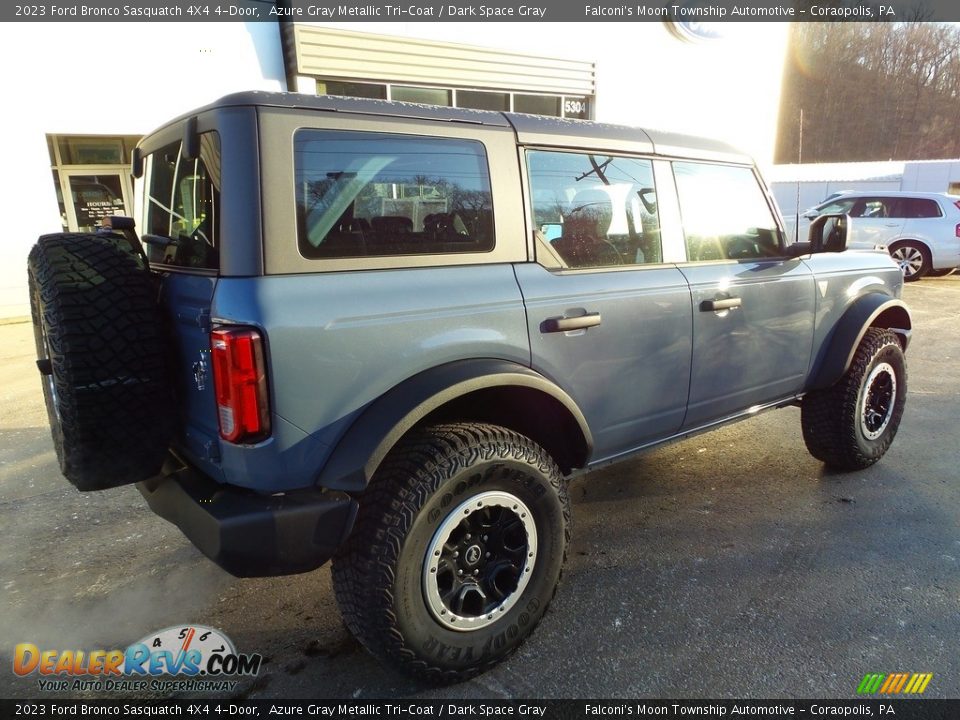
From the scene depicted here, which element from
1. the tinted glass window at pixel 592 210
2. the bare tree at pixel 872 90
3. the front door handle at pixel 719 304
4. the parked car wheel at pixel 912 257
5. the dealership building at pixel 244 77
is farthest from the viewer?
the bare tree at pixel 872 90

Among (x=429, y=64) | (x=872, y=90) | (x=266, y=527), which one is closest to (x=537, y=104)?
(x=429, y=64)

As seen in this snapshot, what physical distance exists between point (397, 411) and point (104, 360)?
0.91 meters

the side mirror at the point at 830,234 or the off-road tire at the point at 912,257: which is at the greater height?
the side mirror at the point at 830,234

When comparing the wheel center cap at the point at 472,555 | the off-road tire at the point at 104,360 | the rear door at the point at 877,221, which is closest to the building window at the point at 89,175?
the off-road tire at the point at 104,360

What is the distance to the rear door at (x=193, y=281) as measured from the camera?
192cm

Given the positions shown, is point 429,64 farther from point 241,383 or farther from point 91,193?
point 241,383

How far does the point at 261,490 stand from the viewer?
1907mm

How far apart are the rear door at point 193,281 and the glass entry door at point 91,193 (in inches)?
334

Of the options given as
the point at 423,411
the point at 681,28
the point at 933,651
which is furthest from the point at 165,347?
the point at 681,28

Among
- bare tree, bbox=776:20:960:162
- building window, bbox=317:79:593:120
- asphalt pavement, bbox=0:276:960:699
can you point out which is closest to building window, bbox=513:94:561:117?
building window, bbox=317:79:593:120

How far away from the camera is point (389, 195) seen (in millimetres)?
2123

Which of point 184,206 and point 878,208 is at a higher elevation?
point 878,208

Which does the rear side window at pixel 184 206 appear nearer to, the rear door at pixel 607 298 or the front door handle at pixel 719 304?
the rear door at pixel 607 298

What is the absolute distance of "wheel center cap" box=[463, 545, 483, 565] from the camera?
2225mm
